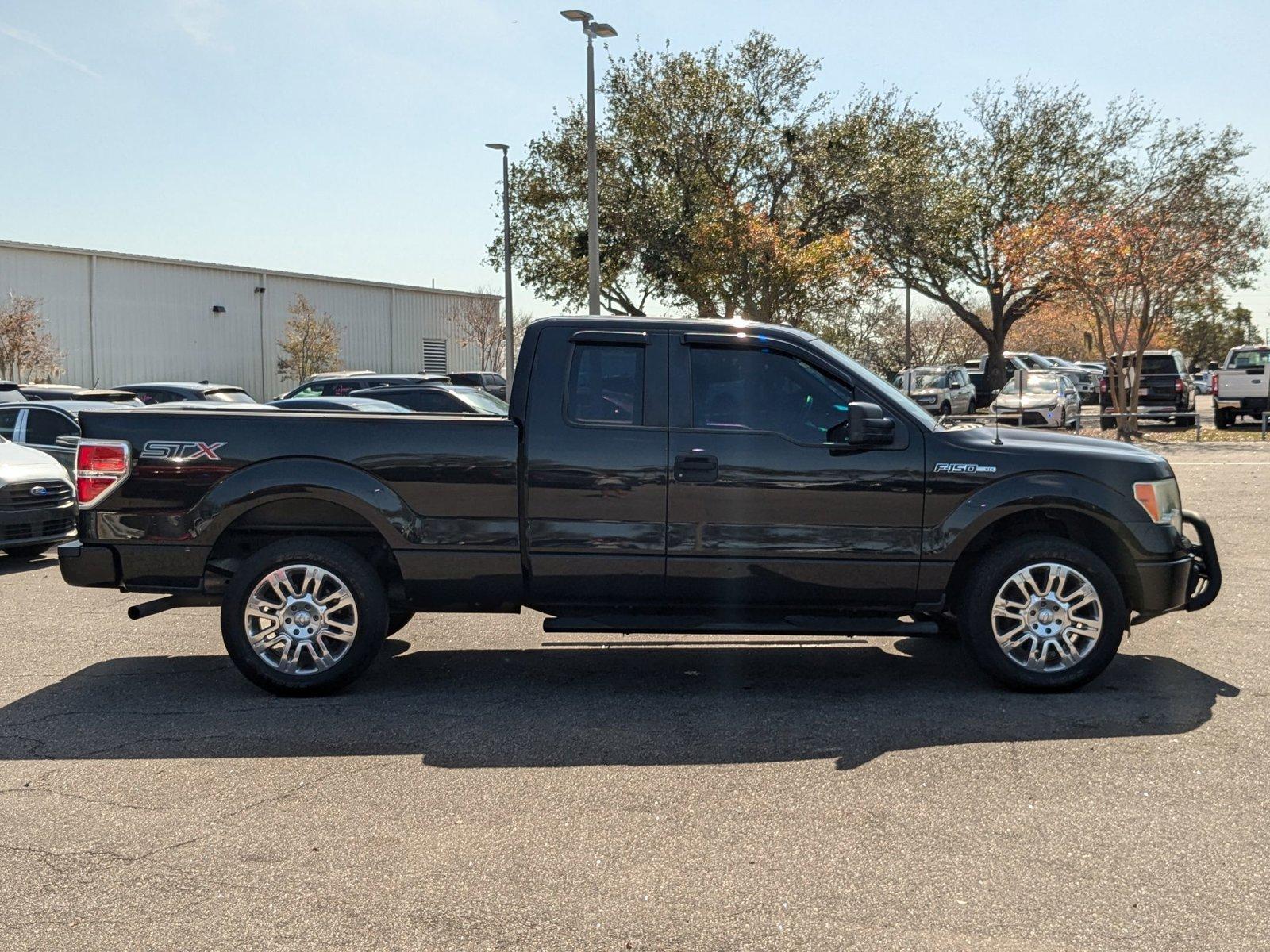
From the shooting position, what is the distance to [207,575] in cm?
635

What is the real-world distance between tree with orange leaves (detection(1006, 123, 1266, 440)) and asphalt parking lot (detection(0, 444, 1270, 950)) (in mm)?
22411

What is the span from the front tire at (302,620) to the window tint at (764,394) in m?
2.03

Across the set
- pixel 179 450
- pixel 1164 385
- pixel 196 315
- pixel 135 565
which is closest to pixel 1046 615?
pixel 179 450

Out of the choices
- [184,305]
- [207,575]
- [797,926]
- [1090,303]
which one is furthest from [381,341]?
[797,926]

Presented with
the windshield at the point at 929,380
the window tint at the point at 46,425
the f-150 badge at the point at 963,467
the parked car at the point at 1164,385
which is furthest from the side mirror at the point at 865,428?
the windshield at the point at 929,380

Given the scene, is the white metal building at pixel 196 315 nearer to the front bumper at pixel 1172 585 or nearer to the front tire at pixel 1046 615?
the front tire at pixel 1046 615

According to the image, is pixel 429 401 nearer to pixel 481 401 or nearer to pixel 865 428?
pixel 481 401

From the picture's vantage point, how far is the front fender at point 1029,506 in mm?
6082

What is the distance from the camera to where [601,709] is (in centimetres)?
597

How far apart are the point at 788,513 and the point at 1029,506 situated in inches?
49.9

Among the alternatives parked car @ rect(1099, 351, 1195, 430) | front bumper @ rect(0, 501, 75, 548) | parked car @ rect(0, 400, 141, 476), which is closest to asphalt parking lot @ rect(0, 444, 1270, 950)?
front bumper @ rect(0, 501, 75, 548)

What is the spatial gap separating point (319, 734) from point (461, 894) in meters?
2.05

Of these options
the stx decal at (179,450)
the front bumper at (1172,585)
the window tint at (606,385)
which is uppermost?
the window tint at (606,385)

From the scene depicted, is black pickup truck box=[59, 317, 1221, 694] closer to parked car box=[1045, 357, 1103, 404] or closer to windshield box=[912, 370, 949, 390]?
windshield box=[912, 370, 949, 390]
